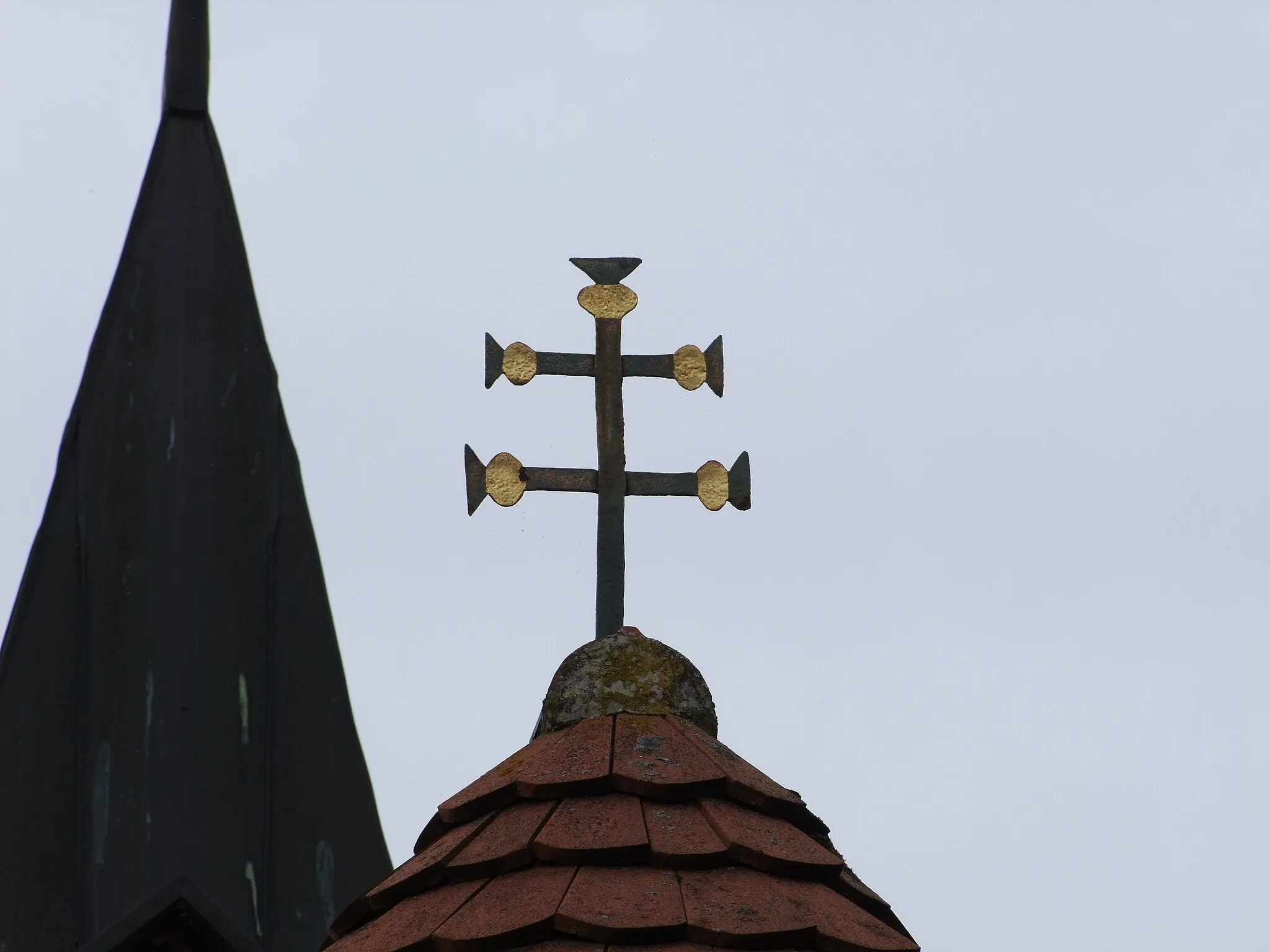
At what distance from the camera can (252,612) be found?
923 centimetres

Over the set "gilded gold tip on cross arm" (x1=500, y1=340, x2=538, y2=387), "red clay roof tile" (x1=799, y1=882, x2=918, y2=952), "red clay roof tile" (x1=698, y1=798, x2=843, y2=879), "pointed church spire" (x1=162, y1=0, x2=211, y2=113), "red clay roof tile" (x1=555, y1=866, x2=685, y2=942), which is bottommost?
"red clay roof tile" (x1=799, y1=882, x2=918, y2=952)

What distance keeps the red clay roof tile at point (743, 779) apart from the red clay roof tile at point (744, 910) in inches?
9.1

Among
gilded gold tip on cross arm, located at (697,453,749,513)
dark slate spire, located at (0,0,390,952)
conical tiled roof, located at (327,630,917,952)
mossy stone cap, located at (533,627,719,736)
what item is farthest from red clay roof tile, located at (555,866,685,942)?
dark slate spire, located at (0,0,390,952)

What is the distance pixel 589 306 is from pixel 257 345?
393 cm

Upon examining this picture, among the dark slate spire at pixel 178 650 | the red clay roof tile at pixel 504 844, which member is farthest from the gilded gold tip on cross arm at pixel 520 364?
the dark slate spire at pixel 178 650

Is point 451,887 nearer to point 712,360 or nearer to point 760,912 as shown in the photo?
point 760,912

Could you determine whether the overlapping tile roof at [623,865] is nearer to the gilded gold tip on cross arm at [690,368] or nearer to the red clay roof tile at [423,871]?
the red clay roof tile at [423,871]

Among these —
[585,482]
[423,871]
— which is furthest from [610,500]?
[423,871]

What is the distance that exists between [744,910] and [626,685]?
0.69 metres

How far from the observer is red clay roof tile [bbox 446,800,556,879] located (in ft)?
14.6

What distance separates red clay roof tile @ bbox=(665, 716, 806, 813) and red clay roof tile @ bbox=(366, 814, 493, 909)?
458 mm

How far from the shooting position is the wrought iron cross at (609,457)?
5.86 meters

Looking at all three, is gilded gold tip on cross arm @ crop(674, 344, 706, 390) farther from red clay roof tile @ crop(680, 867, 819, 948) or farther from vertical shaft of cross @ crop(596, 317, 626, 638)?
red clay roof tile @ crop(680, 867, 819, 948)

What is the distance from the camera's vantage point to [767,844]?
4.52 metres
